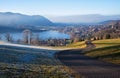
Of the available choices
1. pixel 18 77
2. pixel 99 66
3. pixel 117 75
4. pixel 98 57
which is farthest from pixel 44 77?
pixel 98 57

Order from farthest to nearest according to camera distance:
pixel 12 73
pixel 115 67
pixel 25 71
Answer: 1. pixel 115 67
2. pixel 25 71
3. pixel 12 73

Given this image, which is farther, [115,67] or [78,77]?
[115,67]

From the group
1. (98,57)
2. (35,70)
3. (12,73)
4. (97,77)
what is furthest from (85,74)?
(98,57)

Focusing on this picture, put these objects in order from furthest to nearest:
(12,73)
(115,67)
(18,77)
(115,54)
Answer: (115,54), (115,67), (12,73), (18,77)

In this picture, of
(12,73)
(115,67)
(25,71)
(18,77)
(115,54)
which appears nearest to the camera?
(18,77)

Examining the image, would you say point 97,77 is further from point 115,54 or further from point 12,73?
point 115,54

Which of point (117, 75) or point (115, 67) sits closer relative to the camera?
point (117, 75)

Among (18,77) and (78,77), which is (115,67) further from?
(18,77)
